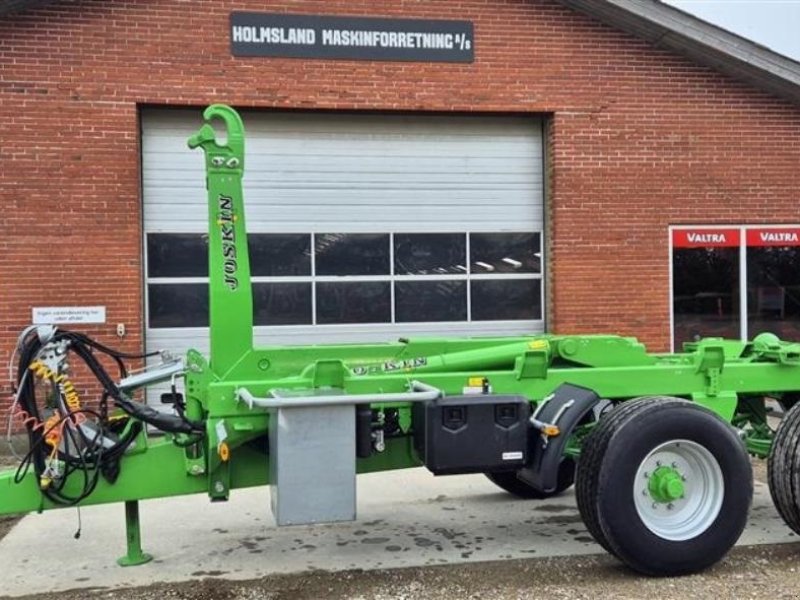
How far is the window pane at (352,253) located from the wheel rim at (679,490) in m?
6.19

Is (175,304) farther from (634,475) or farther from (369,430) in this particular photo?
(634,475)

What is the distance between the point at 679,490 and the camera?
5094 millimetres

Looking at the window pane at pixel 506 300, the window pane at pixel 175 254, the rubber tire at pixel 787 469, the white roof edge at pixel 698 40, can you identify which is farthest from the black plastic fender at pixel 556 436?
the white roof edge at pixel 698 40

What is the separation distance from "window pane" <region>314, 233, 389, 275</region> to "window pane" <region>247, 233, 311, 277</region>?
16cm

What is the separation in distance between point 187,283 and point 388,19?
13.3 ft

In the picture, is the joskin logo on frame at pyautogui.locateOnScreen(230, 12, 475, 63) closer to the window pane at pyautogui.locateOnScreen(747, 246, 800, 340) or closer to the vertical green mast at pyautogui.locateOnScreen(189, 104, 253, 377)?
the window pane at pyautogui.locateOnScreen(747, 246, 800, 340)

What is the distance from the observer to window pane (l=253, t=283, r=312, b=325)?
1070 cm

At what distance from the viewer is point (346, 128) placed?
10898 mm

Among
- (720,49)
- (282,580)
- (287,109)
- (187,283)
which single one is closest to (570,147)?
(720,49)

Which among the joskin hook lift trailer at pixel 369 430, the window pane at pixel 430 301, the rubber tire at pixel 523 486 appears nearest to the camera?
the joskin hook lift trailer at pixel 369 430

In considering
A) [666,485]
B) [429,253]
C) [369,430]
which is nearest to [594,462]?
[666,485]

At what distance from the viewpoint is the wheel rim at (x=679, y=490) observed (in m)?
5.12

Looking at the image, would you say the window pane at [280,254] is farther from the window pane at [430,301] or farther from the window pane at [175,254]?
the window pane at [430,301]

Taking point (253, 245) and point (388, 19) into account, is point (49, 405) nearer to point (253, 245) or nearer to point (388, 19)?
point (253, 245)
